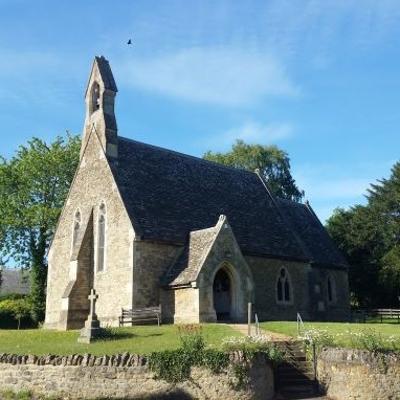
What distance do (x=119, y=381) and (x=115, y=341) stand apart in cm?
464

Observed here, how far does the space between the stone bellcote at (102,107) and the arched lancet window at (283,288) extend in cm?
1257

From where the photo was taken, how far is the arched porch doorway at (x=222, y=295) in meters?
28.5

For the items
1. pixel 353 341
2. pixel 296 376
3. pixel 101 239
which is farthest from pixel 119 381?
pixel 101 239

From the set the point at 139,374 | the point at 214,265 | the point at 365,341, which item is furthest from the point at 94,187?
the point at 365,341

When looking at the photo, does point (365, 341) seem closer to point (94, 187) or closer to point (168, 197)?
point (168, 197)

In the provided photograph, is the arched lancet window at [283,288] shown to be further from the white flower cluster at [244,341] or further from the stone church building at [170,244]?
the white flower cluster at [244,341]

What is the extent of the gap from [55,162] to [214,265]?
80.3ft

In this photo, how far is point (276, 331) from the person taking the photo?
22.2m

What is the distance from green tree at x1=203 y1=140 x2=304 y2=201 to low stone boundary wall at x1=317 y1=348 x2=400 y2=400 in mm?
44592

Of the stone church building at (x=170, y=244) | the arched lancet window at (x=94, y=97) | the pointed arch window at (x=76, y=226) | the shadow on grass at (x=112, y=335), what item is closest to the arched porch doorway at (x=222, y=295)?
the stone church building at (x=170, y=244)

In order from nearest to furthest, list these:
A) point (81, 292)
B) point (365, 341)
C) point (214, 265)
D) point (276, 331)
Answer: point (365, 341) → point (276, 331) → point (214, 265) → point (81, 292)

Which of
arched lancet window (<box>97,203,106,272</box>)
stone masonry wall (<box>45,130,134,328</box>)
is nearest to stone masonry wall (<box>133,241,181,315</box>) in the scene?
stone masonry wall (<box>45,130,134,328</box>)

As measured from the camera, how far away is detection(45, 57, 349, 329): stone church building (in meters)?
27.0

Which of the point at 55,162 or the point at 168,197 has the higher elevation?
the point at 55,162
